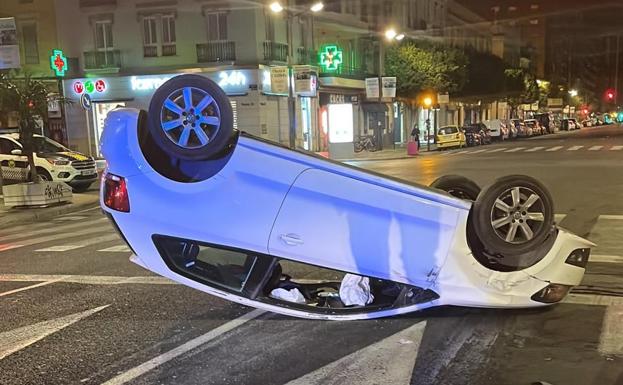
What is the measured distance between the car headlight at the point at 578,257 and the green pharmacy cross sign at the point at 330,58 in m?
31.3

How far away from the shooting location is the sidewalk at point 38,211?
44.4 feet

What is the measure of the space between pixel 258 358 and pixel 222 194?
4.13 ft

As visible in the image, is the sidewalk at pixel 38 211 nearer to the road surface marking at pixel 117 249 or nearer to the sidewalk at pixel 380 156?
the road surface marking at pixel 117 249

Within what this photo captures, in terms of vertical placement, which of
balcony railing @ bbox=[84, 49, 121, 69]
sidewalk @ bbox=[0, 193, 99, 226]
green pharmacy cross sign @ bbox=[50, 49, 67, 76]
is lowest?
sidewalk @ bbox=[0, 193, 99, 226]

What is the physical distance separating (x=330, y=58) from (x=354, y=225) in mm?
31798

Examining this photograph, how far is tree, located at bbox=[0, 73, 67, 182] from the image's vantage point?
15266mm

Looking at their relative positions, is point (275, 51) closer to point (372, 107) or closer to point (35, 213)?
point (372, 107)

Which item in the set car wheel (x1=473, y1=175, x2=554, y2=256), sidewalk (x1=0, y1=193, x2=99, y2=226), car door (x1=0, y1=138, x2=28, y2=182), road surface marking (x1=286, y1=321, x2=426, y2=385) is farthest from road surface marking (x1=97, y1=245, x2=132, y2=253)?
car door (x1=0, y1=138, x2=28, y2=182)

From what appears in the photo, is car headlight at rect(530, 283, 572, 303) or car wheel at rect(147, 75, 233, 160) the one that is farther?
car headlight at rect(530, 283, 572, 303)

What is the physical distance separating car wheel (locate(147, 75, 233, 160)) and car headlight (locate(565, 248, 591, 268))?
292 centimetres

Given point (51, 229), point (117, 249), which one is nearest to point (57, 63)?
point (51, 229)

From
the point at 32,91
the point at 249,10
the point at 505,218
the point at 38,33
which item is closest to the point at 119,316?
Result: the point at 505,218

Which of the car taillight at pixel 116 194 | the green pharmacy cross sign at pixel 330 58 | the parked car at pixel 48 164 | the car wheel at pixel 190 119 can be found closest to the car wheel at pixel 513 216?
the car wheel at pixel 190 119

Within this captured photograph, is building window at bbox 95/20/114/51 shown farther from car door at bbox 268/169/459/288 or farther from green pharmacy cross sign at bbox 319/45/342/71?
car door at bbox 268/169/459/288
